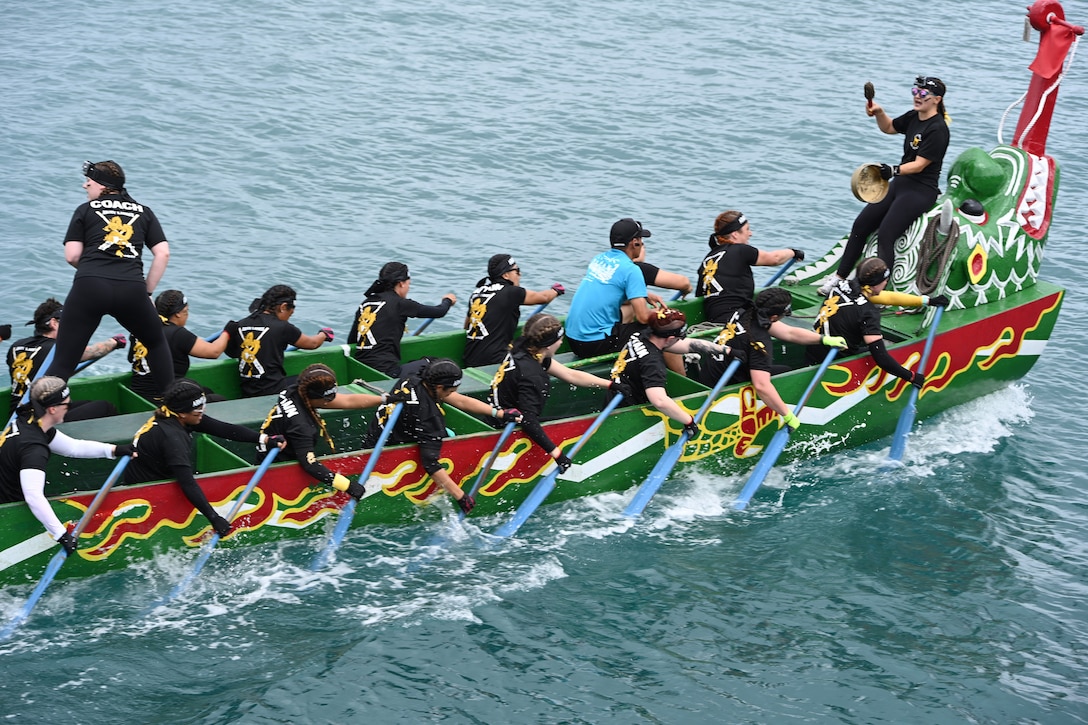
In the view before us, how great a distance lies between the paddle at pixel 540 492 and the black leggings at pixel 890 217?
4.19 metres

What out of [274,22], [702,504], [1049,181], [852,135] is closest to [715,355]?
[702,504]

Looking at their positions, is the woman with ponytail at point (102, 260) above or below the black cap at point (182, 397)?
above

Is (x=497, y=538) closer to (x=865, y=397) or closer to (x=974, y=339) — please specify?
(x=865, y=397)

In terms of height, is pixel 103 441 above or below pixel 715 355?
below

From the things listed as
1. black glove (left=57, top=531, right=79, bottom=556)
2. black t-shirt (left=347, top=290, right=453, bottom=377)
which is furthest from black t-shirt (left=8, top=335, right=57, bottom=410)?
black t-shirt (left=347, top=290, right=453, bottom=377)

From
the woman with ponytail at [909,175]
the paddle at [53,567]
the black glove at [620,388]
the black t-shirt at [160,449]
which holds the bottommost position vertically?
the paddle at [53,567]

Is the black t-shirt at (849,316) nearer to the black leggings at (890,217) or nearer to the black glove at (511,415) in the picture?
the black leggings at (890,217)

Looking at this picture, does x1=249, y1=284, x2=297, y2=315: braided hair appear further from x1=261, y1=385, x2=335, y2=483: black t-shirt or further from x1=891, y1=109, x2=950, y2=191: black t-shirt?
x1=891, y1=109, x2=950, y2=191: black t-shirt

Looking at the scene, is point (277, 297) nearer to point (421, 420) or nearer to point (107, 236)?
point (107, 236)

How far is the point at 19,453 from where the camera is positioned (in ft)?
32.1

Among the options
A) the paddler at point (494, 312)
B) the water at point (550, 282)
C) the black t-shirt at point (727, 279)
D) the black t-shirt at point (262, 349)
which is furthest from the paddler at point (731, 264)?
the black t-shirt at point (262, 349)

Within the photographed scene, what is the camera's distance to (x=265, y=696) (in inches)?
374

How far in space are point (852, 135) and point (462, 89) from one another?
7342mm

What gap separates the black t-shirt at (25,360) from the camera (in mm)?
11266
